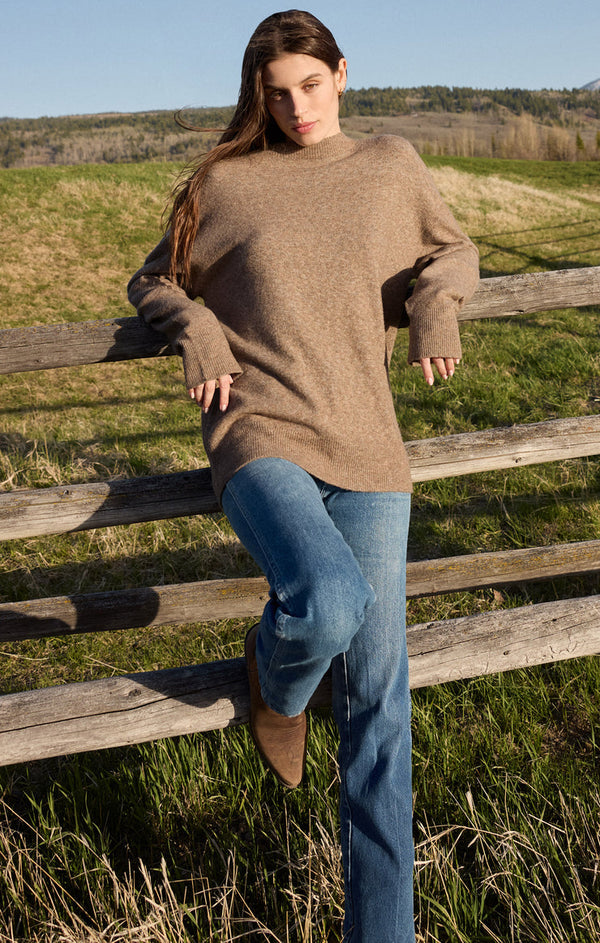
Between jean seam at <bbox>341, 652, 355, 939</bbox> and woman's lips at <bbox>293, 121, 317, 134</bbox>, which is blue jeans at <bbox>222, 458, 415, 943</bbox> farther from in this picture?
woman's lips at <bbox>293, 121, 317, 134</bbox>

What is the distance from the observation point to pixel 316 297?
6.66 feet

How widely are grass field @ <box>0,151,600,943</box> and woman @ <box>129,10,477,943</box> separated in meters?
0.26

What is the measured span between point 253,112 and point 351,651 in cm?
167

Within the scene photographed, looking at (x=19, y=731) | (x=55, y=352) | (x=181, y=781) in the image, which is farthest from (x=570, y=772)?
(x=55, y=352)

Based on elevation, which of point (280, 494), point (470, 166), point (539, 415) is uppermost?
point (470, 166)

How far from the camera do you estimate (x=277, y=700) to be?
1678 millimetres

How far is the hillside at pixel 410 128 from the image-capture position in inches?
1106

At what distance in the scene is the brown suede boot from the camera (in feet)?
5.77

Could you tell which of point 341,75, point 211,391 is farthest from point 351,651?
point 341,75

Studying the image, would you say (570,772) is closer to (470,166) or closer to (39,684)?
(39,684)

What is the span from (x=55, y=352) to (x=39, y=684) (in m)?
1.50

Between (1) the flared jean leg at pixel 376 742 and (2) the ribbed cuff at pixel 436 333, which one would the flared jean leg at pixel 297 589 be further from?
(2) the ribbed cuff at pixel 436 333

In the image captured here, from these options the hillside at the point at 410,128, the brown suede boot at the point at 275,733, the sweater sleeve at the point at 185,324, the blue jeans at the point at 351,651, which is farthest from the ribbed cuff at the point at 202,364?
the hillside at the point at 410,128

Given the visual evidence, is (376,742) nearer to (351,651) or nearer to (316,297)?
(351,651)
